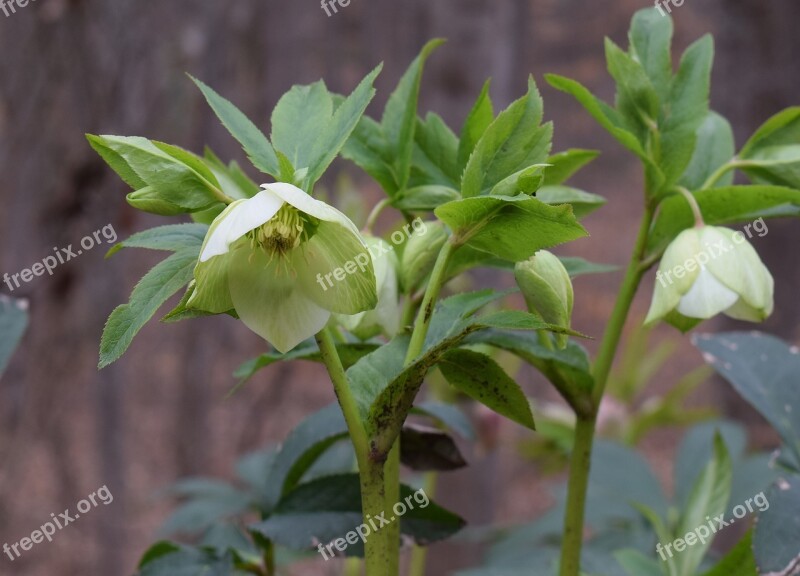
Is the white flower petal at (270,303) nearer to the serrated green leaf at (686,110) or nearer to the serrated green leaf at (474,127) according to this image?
the serrated green leaf at (474,127)

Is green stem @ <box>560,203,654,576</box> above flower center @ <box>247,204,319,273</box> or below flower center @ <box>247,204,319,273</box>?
below

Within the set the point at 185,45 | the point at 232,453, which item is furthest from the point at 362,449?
the point at 232,453

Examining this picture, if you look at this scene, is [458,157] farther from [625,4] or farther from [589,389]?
[625,4]

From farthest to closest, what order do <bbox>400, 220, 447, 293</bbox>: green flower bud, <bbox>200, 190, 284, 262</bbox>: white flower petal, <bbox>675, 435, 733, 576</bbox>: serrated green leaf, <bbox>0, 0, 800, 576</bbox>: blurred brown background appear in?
<bbox>0, 0, 800, 576</bbox>: blurred brown background → <bbox>675, 435, 733, 576</bbox>: serrated green leaf → <bbox>400, 220, 447, 293</bbox>: green flower bud → <bbox>200, 190, 284, 262</bbox>: white flower petal

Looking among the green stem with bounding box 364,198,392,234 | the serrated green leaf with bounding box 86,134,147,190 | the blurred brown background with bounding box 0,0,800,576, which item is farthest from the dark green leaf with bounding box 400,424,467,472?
the blurred brown background with bounding box 0,0,800,576

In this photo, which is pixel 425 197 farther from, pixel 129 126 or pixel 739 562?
pixel 129 126

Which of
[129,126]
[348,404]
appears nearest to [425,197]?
[348,404]

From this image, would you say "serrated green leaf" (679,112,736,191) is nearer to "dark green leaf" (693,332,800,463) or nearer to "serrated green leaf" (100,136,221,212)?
"dark green leaf" (693,332,800,463)
